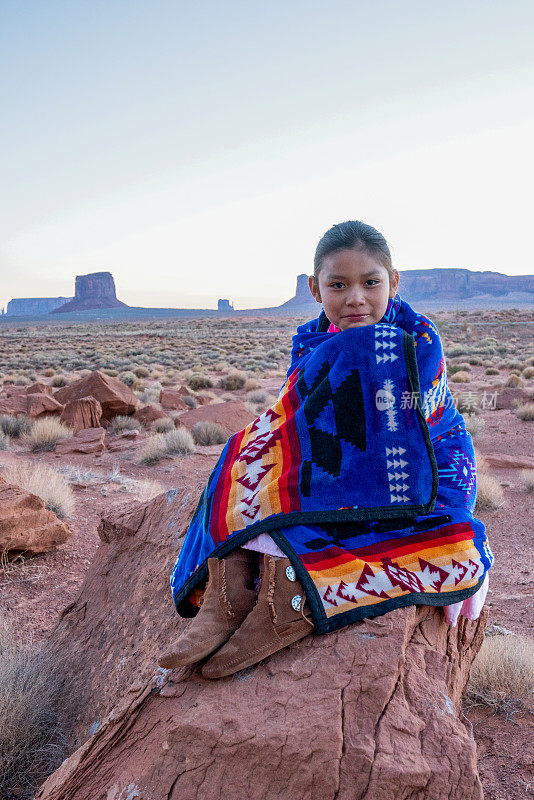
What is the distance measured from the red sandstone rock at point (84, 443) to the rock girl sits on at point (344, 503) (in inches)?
305

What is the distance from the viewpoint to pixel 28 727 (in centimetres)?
254

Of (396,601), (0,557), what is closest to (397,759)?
(396,601)

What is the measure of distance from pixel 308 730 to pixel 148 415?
10.7 metres

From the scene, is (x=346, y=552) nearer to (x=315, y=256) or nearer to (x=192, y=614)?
(x=192, y=614)

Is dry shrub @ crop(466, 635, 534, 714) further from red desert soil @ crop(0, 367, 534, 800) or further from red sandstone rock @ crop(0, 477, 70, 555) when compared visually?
red sandstone rock @ crop(0, 477, 70, 555)

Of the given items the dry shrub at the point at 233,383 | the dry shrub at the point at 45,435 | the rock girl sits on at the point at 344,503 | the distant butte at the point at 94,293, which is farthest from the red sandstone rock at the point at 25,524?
the distant butte at the point at 94,293

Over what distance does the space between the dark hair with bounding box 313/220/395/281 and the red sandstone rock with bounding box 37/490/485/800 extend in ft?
4.41

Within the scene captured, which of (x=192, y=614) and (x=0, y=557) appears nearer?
(x=192, y=614)

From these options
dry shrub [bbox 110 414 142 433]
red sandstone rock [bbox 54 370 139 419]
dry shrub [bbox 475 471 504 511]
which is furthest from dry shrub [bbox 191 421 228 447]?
dry shrub [bbox 475 471 504 511]

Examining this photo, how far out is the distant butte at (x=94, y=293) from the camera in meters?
144

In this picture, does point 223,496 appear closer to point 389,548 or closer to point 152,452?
point 389,548

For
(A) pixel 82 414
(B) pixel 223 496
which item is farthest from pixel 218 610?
(A) pixel 82 414

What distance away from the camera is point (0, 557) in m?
4.68

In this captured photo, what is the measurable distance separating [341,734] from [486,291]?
146 meters
